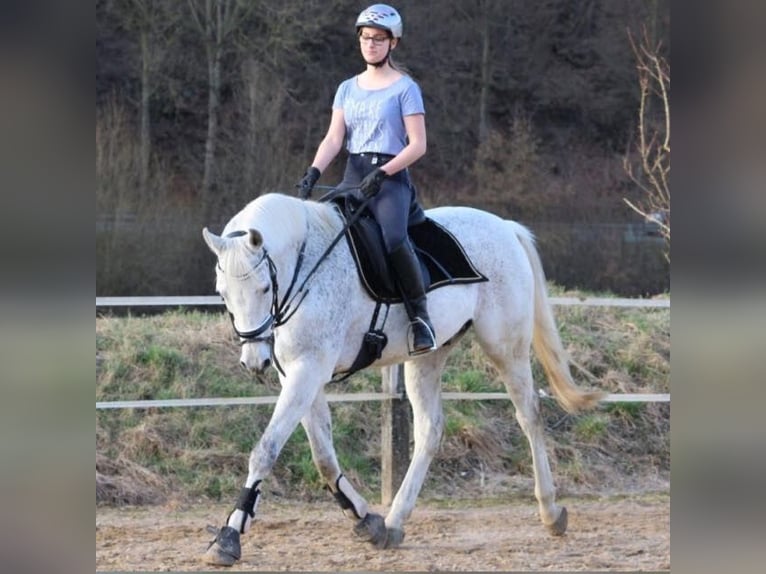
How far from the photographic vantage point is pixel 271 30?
16297 millimetres

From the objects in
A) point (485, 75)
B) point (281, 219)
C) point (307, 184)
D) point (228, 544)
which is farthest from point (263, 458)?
point (485, 75)

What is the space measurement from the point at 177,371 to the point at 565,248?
8265mm

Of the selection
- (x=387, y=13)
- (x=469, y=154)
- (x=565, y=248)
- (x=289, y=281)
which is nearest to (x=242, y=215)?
Result: (x=289, y=281)

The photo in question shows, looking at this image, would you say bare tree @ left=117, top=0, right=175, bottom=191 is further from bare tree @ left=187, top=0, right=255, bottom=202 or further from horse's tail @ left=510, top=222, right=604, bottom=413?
horse's tail @ left=510, top=222, right=604, bottom=413

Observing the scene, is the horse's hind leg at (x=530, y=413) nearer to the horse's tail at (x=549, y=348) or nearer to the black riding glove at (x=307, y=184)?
the horse's tail at (x=549, y=348)

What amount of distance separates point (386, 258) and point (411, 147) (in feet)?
1.67

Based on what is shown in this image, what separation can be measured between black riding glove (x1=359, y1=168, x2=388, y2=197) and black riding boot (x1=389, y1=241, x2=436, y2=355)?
0.28m

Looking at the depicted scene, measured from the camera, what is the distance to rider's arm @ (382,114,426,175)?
4.89 meters

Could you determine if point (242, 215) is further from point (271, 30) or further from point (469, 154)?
point (469, 154)

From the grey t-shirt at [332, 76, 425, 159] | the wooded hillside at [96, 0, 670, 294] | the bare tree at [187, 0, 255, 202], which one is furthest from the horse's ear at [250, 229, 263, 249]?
the bare tree at [187, 0, 255, 202]

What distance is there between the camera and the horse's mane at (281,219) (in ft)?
15.1

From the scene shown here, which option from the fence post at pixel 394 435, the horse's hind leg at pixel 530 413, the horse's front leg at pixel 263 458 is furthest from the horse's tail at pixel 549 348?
the horse's front leg at pixel 263 458
